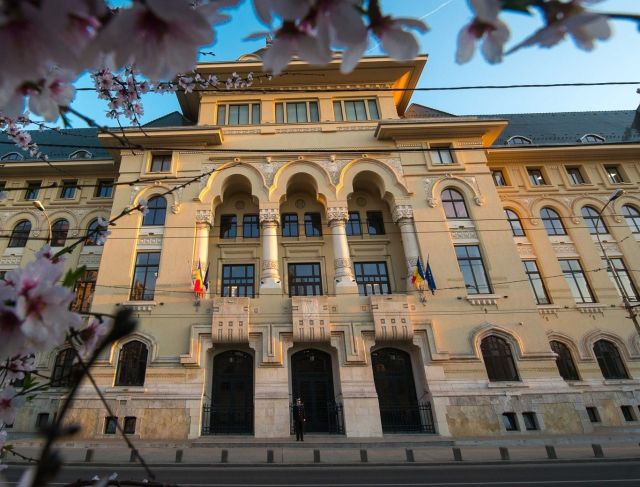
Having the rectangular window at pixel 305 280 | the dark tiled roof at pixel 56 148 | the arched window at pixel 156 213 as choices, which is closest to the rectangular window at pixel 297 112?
the arched window at pixel 156 213

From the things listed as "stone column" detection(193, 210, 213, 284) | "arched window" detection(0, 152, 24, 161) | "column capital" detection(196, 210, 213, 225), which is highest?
"arched window" detection(0, 152, 24, 161)

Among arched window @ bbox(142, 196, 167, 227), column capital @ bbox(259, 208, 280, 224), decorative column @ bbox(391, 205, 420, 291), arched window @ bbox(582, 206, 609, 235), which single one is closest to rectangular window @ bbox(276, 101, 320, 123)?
column capital @ bbox(259, 208, 280, 224)

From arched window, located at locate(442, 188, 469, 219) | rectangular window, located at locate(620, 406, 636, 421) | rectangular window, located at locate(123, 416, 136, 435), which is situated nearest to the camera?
rectangular window, located at locate(123, 416, 136, 435)

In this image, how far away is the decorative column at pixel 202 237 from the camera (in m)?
18.5

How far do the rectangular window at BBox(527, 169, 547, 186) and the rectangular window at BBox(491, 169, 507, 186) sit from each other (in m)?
1.61

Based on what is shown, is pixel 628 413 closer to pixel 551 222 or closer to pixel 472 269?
pixel 472 269

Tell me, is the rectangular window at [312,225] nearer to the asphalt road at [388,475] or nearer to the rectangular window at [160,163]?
the rectangular window at [160,163]

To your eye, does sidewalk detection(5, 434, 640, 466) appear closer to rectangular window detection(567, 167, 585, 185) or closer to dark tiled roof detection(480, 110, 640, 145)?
rectangular window detection(567, 167, 585, 185)

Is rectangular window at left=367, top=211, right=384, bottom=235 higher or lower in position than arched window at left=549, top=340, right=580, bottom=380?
higher

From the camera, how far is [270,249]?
18.9m

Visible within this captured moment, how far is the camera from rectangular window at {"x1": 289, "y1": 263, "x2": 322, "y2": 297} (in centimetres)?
1952

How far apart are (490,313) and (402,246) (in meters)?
5.67

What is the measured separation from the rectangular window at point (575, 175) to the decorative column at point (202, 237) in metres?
22.9

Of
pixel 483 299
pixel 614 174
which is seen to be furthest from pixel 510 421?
pixel 614 174
